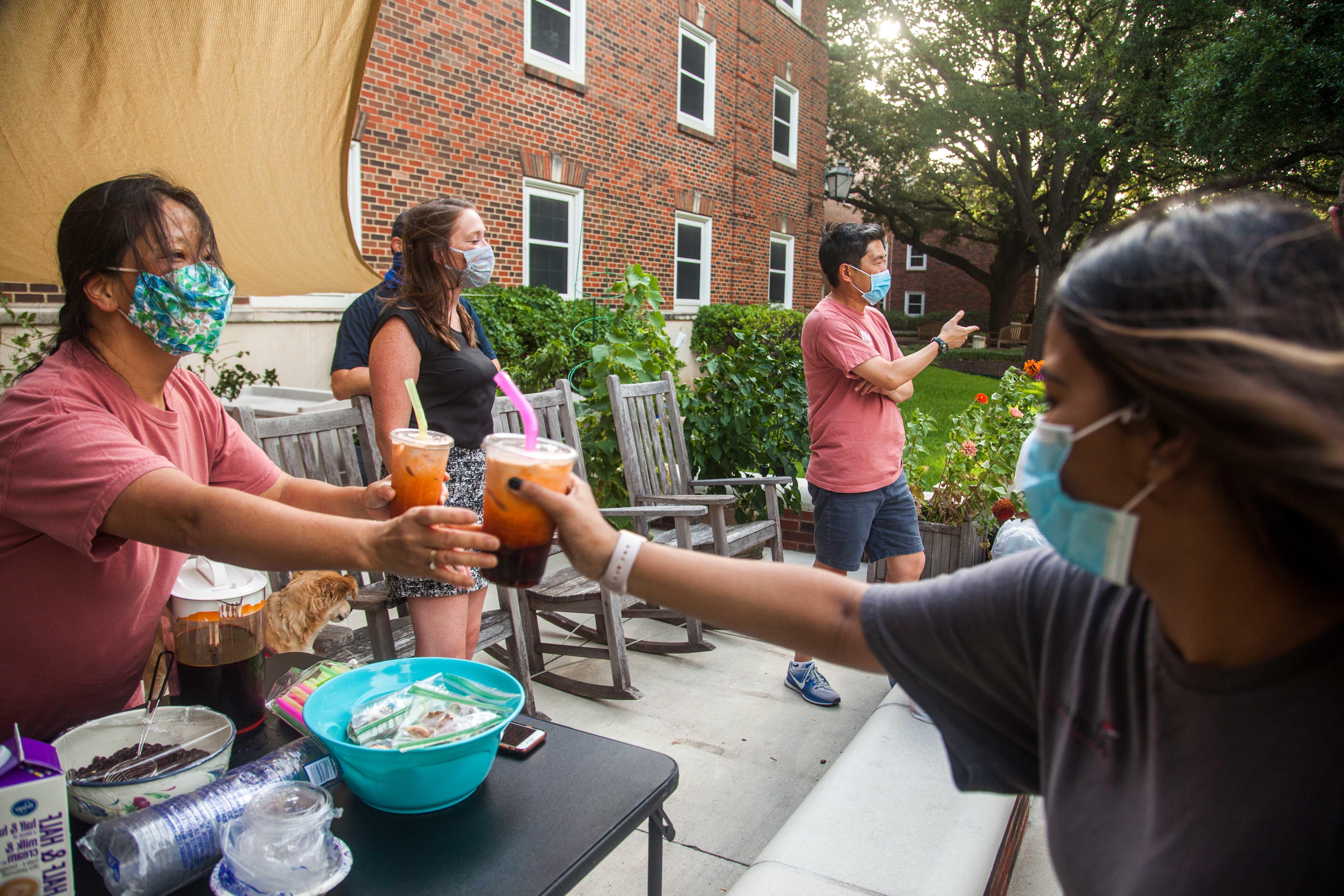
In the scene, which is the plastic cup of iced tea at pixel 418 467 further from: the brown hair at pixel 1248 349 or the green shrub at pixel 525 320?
the green shrub at pixel 525 320

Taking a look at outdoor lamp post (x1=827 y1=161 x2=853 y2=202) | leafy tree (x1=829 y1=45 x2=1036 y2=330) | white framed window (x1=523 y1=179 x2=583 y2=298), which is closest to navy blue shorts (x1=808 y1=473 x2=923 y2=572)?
white framed window (x1=523 y1=179 x2=583 y2=298)

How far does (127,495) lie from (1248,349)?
5.26 ft

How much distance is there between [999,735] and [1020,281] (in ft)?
111

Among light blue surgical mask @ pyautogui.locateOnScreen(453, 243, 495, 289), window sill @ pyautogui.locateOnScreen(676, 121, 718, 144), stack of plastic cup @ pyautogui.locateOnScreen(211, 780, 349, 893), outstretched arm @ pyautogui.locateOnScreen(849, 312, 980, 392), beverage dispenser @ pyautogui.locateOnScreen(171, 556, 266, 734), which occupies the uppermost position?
window sill @ pyautogui.locateOnScreen(676, 121, 718, 144)

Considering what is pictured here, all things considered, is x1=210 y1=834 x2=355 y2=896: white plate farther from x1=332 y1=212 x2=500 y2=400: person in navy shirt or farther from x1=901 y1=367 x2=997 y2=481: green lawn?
x1=901 y1=367 x2=997 y2=481: green lawn

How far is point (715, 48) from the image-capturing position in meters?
13.5

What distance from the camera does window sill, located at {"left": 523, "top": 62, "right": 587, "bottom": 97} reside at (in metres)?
9.73

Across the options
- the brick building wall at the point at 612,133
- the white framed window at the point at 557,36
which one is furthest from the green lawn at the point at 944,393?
the white framed window at the point at 557,36

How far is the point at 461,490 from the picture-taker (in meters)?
2.75

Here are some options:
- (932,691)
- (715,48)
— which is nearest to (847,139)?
(715,48)

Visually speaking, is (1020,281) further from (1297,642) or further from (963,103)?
(1297,642)

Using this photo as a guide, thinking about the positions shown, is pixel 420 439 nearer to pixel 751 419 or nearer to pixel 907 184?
pixel 751 419

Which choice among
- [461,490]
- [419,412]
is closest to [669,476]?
[461,490]

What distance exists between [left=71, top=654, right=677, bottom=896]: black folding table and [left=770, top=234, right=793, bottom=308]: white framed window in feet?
50.0
